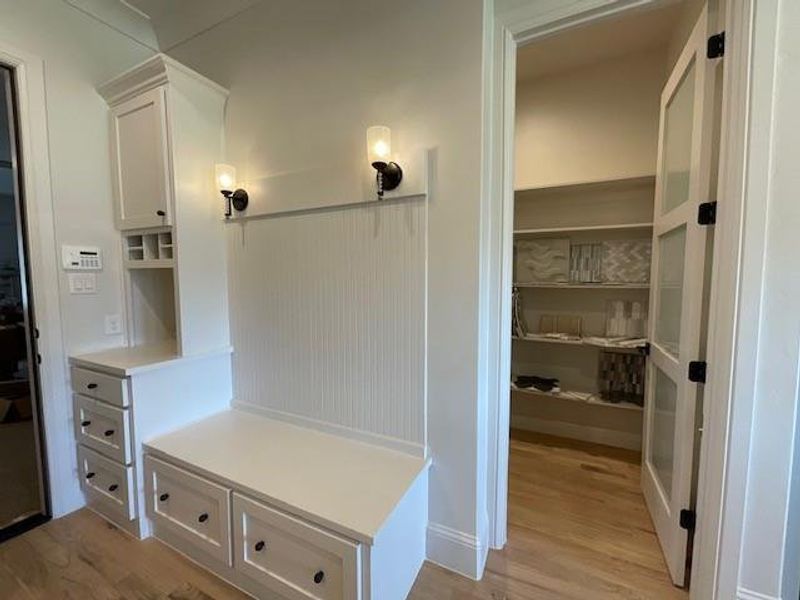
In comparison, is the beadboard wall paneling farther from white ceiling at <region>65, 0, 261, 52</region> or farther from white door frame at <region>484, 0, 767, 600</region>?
white ceiling at <region>65, 0, 261, 52</region>

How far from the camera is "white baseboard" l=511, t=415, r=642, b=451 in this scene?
107 inches

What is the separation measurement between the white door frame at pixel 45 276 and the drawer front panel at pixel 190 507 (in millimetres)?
640

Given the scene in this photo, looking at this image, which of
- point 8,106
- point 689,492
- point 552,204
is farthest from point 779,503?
point 8,106

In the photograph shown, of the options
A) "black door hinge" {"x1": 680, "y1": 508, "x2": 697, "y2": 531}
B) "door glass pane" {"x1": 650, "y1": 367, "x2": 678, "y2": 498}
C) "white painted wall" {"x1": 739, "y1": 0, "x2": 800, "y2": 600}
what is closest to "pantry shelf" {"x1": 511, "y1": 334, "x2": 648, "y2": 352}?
"door glass pane" {"x1": 650, "y1": 367, "x2": 678, "y2": 498}

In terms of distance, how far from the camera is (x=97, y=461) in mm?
1951

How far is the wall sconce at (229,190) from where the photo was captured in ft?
6.51

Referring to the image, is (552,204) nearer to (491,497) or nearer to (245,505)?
(491,497)

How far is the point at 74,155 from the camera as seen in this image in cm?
204

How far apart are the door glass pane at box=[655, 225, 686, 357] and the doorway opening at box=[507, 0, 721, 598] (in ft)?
0.05

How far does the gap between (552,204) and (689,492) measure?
207 cm

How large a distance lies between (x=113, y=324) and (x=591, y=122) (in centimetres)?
353

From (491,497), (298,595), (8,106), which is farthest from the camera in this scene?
(8,106)

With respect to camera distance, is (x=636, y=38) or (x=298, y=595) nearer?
(x=298, y=595)

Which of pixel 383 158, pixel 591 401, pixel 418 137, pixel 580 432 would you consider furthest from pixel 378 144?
pixel 580 432
